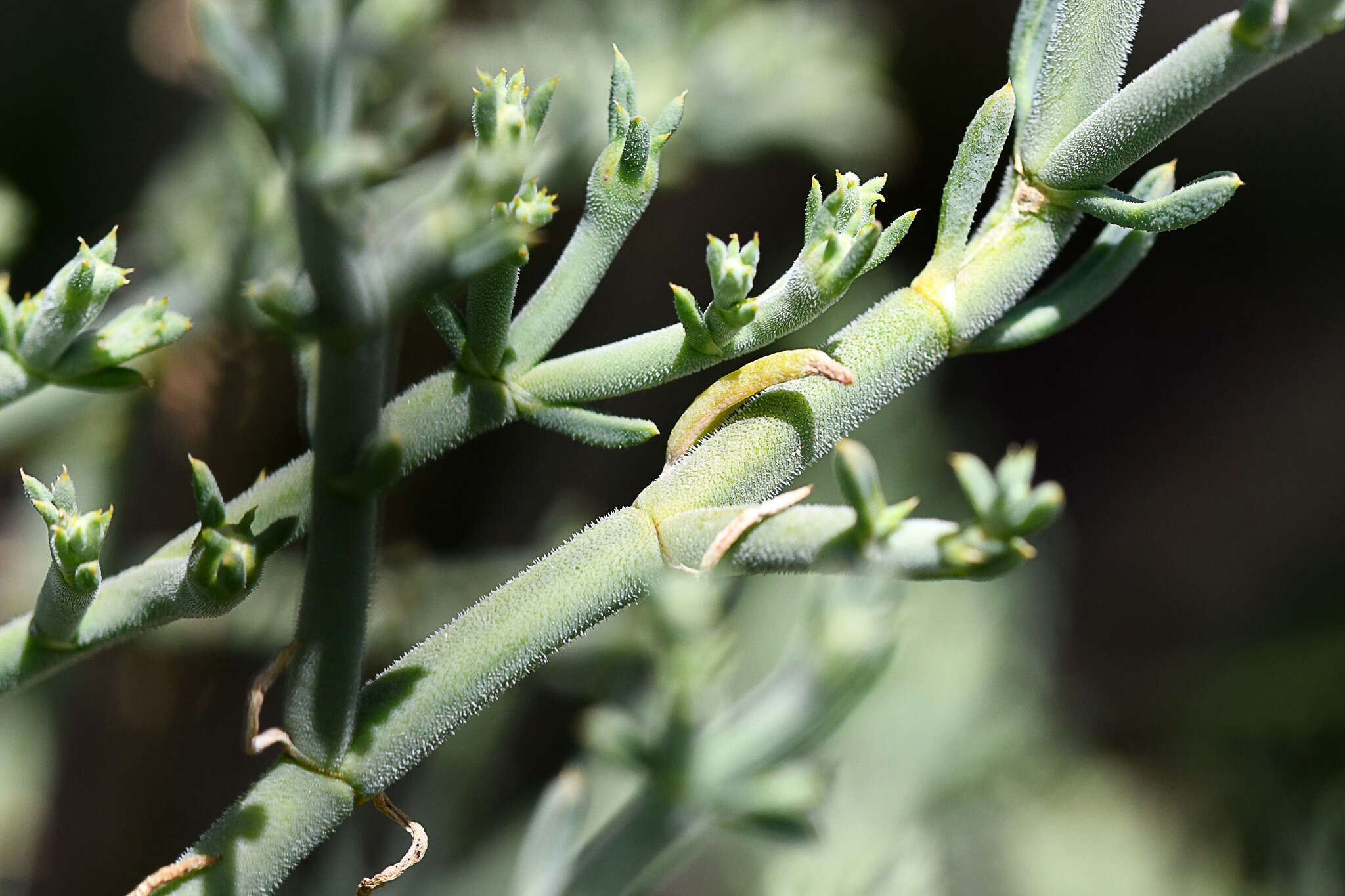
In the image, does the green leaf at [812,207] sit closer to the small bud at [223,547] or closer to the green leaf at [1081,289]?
the green leaf at [1081,289]

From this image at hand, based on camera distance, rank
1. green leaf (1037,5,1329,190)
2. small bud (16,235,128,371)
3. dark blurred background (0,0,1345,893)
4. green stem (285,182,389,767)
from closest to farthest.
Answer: green stem (285,182,389,767) → green leaf (1037,5,1329,190) → small bud (16,235,128,371) → dark blurred background (0,0,1345,893)

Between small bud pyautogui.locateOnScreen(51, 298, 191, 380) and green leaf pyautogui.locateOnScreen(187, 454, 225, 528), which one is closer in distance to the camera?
green leaf pyautogui.locateOnScreen(187, 454, 225, 528)

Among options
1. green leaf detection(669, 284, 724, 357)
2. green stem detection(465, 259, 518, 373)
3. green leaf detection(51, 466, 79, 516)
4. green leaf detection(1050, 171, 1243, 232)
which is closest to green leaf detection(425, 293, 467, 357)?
green stem detection(465, 259, 518, 373)

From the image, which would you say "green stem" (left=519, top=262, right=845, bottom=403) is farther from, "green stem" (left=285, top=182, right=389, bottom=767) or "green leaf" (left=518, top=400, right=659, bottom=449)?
"green stem" (left=285, top=182, right=389, bottom=767)

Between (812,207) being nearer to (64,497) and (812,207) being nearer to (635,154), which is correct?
(635,154)

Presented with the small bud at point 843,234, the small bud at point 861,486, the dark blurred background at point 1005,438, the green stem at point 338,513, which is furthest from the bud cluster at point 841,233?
the dark blurred background at point 1005,438

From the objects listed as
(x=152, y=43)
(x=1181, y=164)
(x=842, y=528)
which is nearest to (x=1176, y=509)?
(x=1181, y=164)

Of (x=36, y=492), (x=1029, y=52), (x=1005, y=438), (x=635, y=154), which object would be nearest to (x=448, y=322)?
(x=635, y=154)
